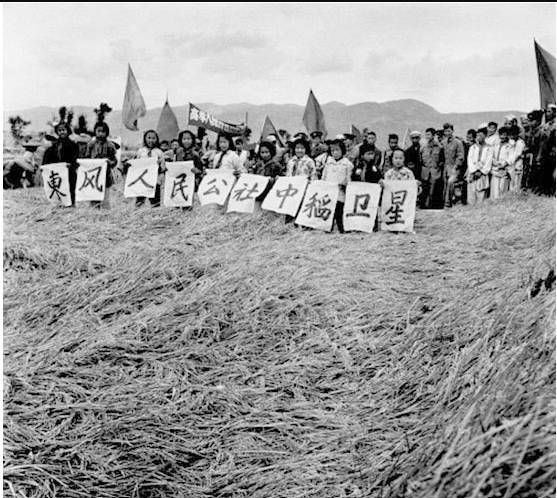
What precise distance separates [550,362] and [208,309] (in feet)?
8.44

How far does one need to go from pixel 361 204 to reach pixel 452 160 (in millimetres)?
3405

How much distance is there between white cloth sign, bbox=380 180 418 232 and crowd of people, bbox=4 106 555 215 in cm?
19

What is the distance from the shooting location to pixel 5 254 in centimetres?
573

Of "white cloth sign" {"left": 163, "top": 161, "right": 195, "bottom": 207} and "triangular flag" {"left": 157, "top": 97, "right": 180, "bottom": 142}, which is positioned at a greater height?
"triangular flag" {"left": 157, "top": 97, "right": 180, "bottom": 142}

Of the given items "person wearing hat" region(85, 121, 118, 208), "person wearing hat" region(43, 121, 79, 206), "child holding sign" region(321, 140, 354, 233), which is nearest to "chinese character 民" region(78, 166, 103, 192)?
"person wearing hat" region(85, 121, 118, 208)

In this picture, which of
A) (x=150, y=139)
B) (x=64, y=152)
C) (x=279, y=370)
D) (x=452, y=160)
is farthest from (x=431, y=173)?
(x=279, y=370)

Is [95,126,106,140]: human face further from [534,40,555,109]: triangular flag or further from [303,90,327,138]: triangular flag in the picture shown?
[534,40,555,109]: triangular flag

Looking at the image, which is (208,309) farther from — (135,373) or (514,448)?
(514,448)

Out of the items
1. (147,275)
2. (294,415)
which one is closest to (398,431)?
(294,415)

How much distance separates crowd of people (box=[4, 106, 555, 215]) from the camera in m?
7.47

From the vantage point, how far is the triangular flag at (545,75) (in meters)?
8.16

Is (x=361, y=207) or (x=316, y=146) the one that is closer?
(x=361, y=207)

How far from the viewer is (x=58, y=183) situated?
316 inches

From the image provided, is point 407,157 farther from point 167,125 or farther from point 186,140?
point 167,125
